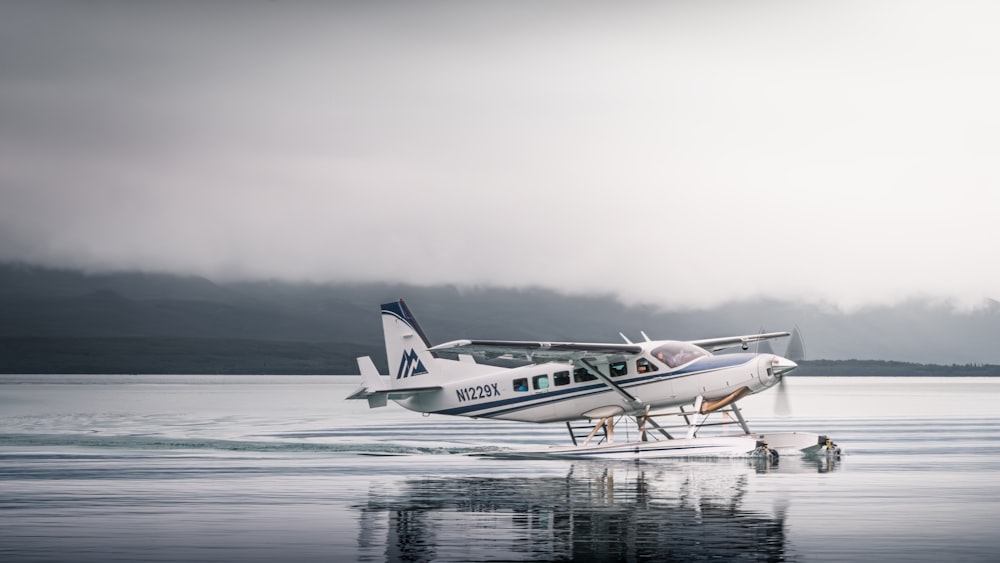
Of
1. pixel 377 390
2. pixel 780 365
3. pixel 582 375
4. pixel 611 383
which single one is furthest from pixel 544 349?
pixel 377 390

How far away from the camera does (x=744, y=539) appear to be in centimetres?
1502

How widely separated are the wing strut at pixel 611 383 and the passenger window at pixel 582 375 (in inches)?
28.7

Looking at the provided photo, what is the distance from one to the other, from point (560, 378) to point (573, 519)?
1471 centimetres

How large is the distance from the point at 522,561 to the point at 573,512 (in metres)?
5.06

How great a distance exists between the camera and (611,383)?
1208 inches

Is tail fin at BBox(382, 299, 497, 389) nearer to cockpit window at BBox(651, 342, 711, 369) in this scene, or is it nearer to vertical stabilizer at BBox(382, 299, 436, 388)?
vertical stabilizer at BBox(382, 299, 436, 388)

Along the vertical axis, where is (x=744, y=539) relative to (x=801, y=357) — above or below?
below

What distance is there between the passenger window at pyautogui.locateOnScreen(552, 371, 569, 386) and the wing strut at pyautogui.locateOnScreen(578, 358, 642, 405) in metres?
1.33

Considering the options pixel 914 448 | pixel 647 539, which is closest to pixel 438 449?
pixel 914 448

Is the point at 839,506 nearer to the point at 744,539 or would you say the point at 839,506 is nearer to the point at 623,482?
the point at 744,539

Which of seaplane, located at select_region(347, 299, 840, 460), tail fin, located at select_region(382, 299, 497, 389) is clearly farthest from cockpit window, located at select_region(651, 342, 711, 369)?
tail fin, located at select_region(382, 299, 497, 389)

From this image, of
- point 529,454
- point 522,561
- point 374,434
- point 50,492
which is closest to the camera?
point 522,561

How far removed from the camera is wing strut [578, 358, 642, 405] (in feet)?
100

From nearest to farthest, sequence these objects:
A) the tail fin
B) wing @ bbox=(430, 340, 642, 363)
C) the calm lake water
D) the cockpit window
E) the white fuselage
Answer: the calm lake water
wing @ bbox=(430, 340, 642, 363)
the white fuselage
the cockpit window
the tail fin
